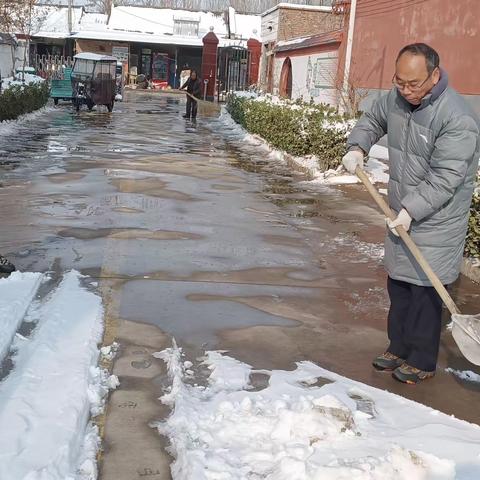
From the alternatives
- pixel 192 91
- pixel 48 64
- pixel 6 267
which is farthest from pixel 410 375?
pixel 48 64

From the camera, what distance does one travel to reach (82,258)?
601 centimetres

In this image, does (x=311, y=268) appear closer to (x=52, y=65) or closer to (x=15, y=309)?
(x=15, y=309)

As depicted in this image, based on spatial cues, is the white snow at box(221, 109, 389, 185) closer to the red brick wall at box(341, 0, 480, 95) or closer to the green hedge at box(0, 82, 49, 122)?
the red brick wall at box(341, 0, 480, 95)

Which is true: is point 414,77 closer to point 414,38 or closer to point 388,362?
point 388,362

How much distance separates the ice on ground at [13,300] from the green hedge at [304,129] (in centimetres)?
710

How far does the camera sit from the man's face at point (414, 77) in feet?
11.1

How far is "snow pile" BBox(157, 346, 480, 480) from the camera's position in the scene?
279 centimetres

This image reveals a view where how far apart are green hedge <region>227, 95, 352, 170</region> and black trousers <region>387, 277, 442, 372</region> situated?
744 centimetres

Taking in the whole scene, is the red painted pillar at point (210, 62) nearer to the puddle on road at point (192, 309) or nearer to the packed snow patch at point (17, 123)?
the packed snow patch at point (17, 123)

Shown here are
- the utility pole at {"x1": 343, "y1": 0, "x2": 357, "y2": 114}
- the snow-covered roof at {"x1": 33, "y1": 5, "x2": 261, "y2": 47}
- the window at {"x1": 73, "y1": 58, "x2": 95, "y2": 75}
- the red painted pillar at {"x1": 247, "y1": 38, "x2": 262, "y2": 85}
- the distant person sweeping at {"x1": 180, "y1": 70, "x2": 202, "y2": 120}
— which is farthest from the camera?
the snow-covered roof at {"x1": 33, "y1": 5, "x2": 261, "y2": 47}

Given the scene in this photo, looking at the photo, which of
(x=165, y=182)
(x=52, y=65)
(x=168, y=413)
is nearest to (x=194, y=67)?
(x=52, y=65)

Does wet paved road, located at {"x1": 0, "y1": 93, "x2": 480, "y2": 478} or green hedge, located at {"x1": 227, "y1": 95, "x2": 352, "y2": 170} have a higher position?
green hedge, located at {"x1": 227, "y1": 95, "x2": 352, "y2": 170}

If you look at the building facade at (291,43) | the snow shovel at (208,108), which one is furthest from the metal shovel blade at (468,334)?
the snow shovel at (208,108)

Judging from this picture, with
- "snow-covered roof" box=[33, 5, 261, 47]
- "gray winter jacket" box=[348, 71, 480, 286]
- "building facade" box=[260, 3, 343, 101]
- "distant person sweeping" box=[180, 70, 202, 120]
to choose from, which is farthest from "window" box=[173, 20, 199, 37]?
"gray winter jacket" box=[348, 71, 480, 286]
